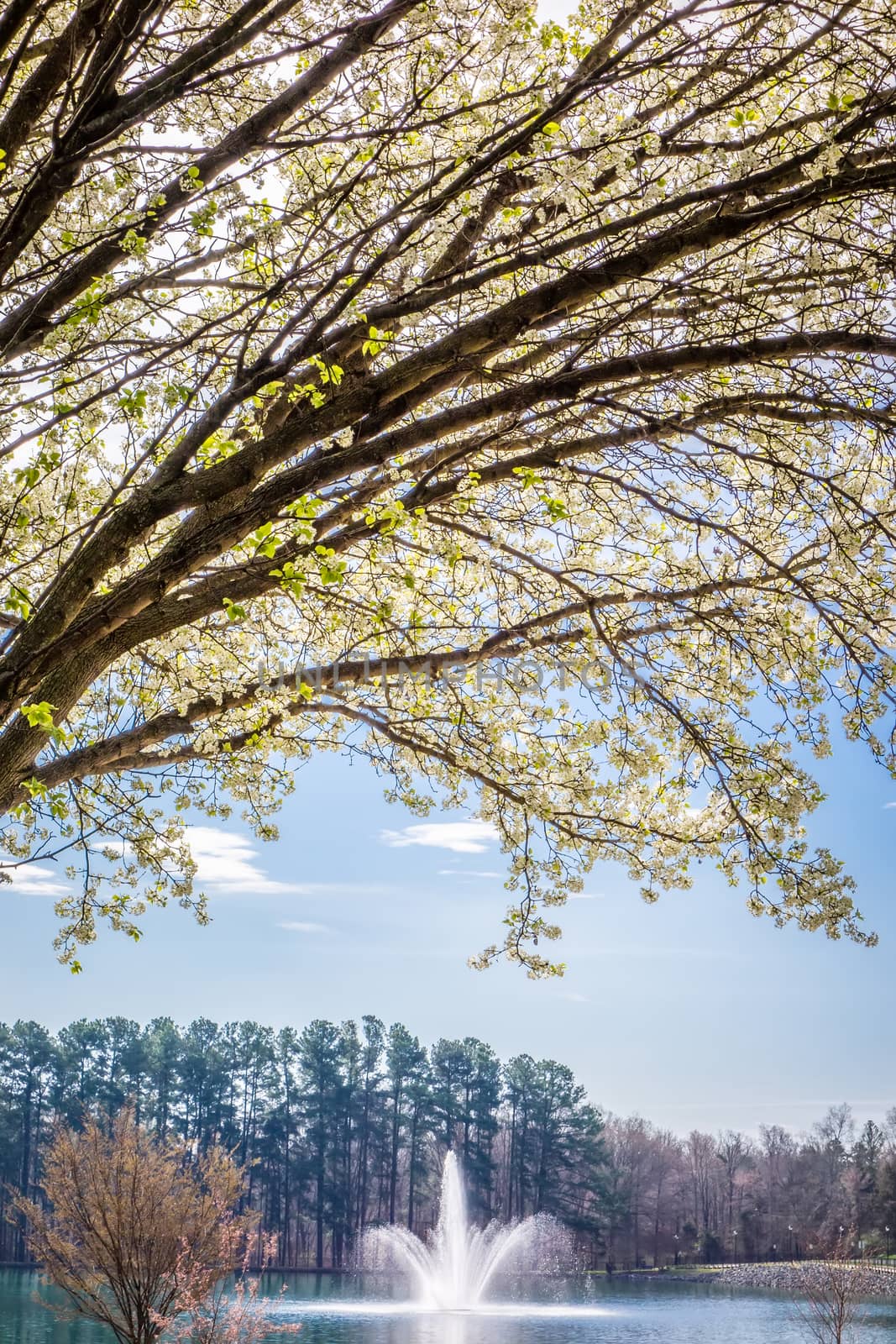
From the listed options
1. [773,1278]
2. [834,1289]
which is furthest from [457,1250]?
[834,1289]

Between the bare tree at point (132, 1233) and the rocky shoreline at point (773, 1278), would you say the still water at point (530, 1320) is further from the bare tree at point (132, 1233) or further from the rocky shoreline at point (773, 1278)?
the bare tree at point (132, 1233)

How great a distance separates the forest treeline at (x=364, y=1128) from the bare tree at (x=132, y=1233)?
121 feet

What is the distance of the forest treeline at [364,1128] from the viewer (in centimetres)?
4541

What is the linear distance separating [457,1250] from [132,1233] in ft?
97.5

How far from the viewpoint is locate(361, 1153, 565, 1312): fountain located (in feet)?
107

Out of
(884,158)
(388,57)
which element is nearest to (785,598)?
(884,158)

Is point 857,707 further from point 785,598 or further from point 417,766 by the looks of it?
point 417,766

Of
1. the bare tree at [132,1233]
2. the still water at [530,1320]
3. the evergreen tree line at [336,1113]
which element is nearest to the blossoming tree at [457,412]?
the bare tree at [132,1233]

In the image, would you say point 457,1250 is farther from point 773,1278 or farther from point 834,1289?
point 834,1289

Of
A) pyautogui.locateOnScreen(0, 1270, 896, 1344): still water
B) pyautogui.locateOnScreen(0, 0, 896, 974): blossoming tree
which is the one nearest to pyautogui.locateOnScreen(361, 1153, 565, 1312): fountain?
pyautogui.locateOnScreen(0, 1270, 896, 1344): still water

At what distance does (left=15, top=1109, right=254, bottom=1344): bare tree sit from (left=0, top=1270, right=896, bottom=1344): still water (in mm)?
11669

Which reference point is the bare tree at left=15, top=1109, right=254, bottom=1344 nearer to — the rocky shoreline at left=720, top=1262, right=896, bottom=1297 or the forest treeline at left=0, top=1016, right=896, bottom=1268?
the rocky shoreline at left=720, top=1262, right=896, bottom=1297

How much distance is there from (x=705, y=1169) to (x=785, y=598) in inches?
2248

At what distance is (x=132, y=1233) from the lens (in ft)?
34.2
